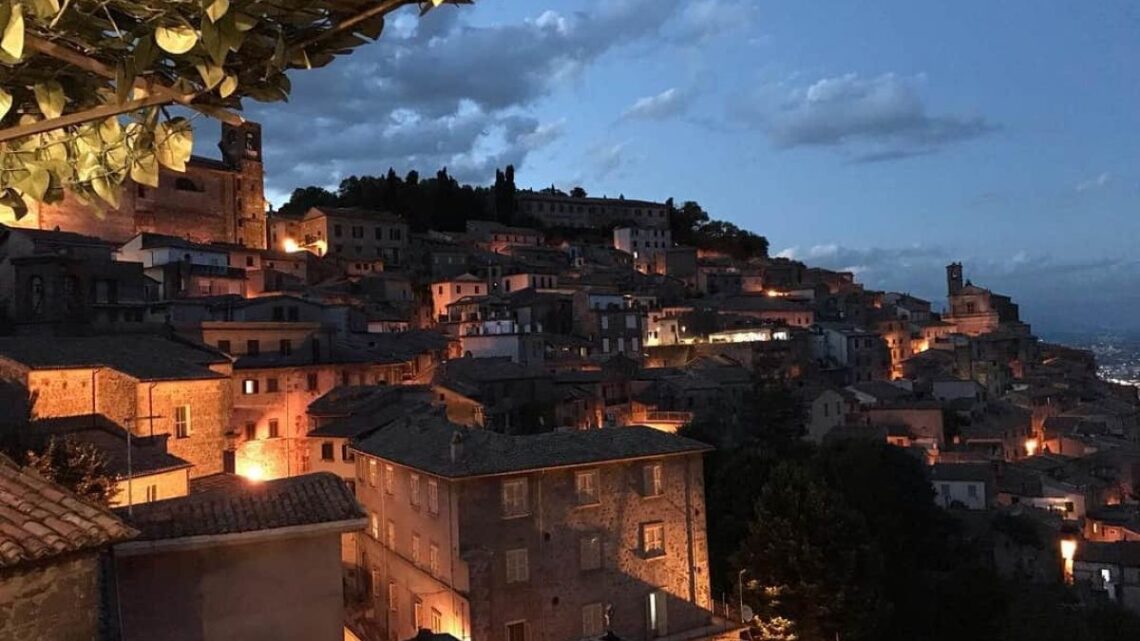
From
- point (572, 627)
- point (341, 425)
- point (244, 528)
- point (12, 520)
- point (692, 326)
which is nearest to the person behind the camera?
point (12, 520)

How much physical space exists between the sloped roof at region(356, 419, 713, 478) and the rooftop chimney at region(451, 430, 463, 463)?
53 millimetres

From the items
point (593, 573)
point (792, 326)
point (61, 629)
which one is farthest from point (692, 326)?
point (61, 629)

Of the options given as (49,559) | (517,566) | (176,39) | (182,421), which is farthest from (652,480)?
(176,39)

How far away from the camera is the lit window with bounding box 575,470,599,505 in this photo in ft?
82.9

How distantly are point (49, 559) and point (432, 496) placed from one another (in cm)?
2009

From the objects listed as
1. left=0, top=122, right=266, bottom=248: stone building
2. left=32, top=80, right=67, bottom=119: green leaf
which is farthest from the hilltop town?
left=32, top=80, right=67, bottom=119: green leaf

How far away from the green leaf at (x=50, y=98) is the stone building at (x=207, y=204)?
6498 cm

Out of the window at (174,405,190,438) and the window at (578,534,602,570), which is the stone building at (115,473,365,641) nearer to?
the window at (174,405,190,438)

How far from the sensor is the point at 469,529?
23.6m

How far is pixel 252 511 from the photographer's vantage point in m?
10.8

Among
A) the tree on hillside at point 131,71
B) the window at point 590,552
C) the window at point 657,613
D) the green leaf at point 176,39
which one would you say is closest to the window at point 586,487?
the window at point 590,552

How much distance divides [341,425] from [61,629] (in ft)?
101

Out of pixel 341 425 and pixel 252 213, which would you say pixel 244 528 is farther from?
pixel 252 213

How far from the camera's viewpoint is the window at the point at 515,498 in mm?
24219
